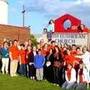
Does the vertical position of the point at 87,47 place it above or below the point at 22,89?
above

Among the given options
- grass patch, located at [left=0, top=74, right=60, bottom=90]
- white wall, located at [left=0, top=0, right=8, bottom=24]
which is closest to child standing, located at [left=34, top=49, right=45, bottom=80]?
grass patch, located at [left=0, top=74, right=60, bottom=90]

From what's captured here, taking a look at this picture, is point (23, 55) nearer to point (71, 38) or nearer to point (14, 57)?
point (14, 57)

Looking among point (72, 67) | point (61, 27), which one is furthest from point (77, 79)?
point (61, 27)

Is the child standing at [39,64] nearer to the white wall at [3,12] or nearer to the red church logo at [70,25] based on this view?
the red church logo at [70,25]

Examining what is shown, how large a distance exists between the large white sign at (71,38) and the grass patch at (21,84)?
2274 millimetres

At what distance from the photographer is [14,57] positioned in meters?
27.9

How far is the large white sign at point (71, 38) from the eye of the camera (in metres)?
25.8

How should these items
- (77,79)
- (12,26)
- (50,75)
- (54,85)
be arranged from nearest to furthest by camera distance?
(77,79) < (54,85) < (50,75) < (12,26)

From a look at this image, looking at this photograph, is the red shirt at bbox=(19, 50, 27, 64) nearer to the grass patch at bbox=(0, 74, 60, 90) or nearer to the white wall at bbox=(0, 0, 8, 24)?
the grass patch at bbox=(0, 74, 60, 90)

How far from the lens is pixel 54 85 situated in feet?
84.3

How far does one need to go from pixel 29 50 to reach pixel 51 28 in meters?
1.64

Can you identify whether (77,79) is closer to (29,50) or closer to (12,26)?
(29,50)

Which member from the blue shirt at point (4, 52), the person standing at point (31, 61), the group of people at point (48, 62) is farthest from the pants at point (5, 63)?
the person standing at point (31, 61)

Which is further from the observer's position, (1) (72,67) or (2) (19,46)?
(2) (19,46)
